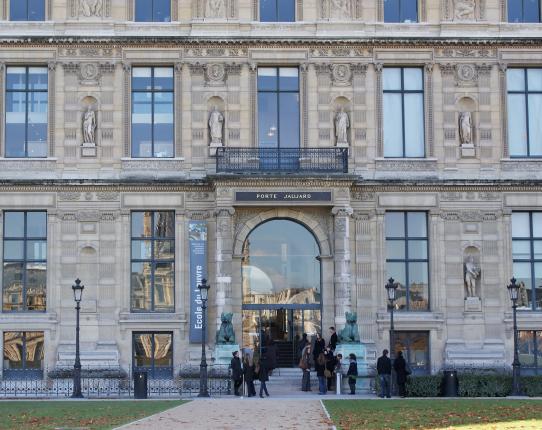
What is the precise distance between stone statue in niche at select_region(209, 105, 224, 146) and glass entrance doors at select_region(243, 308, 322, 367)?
779cm

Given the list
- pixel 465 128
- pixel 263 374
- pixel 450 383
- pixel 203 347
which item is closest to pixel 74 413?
pixel 263 374

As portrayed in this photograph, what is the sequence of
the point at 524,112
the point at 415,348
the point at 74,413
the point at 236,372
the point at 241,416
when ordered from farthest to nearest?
the point at 524,112 < the point at 415,348 < the point at 236,372 < the point at 74,413 < the point at 241,416

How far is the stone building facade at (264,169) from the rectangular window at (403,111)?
0.30 ft

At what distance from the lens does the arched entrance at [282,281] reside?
5297cm

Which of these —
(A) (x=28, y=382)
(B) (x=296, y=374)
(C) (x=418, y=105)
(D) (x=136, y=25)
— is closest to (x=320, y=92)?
(C) (x=418, y=105)

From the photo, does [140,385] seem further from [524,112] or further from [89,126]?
[524,112]

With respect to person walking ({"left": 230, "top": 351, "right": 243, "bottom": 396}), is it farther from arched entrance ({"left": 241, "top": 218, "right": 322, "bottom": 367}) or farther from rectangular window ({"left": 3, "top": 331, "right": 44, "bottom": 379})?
rectangular window ({"left": 3, "top": 331, "right": 44, "bottom": 379})

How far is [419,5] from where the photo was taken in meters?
54.7

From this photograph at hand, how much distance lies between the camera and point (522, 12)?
5519 cm

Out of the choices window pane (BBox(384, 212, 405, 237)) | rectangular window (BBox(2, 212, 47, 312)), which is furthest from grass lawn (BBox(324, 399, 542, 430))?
rectangular window (BBox(2, 212, 47, 312))

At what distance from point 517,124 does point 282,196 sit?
11.8 m

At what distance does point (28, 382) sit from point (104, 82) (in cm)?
1384

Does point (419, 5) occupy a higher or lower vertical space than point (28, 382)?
higher

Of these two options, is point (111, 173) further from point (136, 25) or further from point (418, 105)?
point (418, 105)
